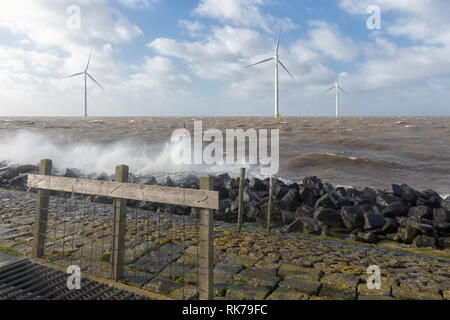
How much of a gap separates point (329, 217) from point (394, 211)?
2646mm

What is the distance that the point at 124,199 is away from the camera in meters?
4.97

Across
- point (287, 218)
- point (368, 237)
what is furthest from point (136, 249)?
point (368, 237)

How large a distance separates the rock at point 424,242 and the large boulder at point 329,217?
6.82 ft

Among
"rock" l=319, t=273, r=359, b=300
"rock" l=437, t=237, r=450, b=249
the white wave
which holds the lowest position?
"rock" l=437, t=237, r=450, b=249

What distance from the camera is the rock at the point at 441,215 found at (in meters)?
9.75

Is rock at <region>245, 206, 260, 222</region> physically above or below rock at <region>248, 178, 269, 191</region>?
below

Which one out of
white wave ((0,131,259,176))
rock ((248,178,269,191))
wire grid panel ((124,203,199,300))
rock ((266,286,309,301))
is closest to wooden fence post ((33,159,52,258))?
wire grid panel ((124,203,199,300))

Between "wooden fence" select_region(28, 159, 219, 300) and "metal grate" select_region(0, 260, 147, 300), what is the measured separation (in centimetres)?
40

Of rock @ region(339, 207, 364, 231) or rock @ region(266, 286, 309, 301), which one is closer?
rock @ region(266, 286, 309, 301)

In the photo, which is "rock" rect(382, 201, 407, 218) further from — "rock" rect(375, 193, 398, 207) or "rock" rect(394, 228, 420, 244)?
"rock" rect(394, 228, 420, 244)

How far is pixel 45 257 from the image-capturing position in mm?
5969

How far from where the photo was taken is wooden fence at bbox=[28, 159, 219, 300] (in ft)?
13.5
